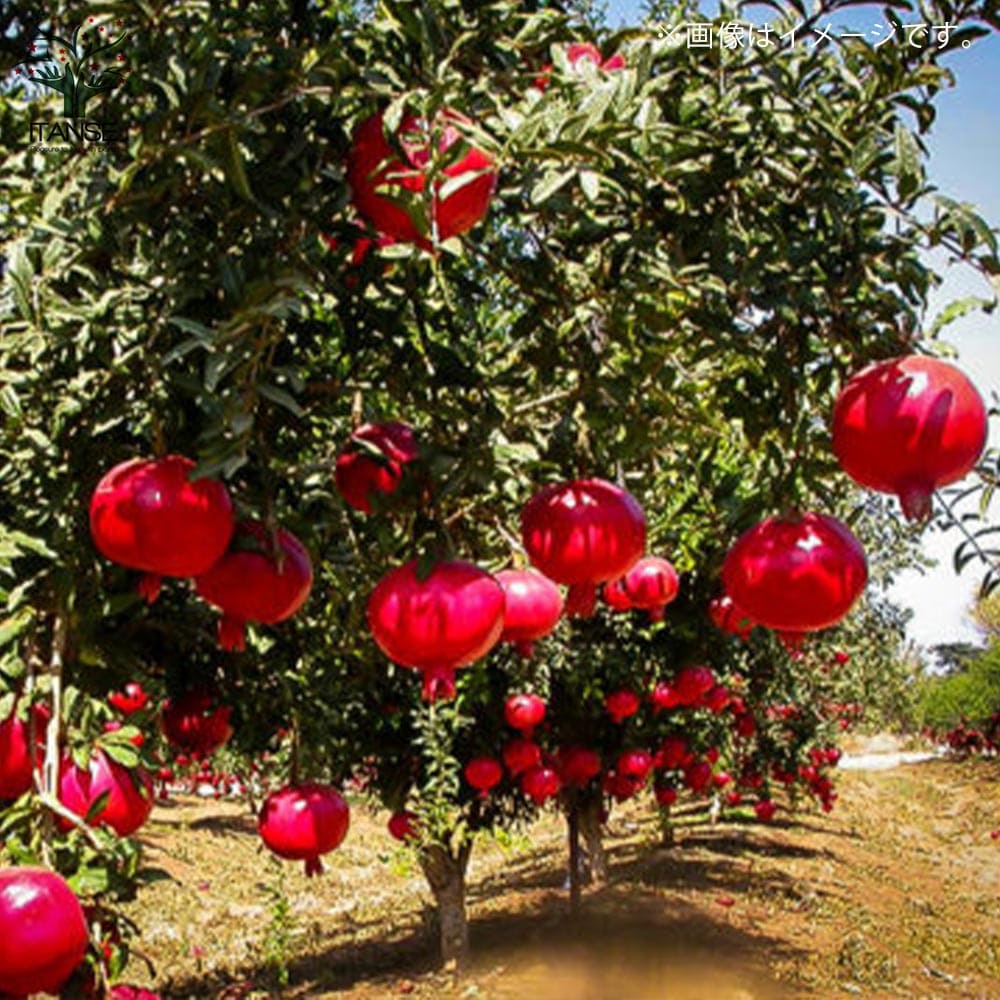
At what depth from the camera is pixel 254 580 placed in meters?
1.40

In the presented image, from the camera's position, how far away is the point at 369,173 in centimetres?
127

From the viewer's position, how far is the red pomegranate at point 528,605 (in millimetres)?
1782

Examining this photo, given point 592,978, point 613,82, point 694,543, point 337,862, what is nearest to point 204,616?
point 613,82

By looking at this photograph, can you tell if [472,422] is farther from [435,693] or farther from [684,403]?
[684,403]

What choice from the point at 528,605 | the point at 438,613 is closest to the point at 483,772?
the point at 528,605

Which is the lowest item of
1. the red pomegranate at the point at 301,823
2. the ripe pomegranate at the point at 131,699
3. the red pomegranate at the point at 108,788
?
the red pomegranate at the point at 301,823

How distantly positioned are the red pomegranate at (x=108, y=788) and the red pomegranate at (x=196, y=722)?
840 mm

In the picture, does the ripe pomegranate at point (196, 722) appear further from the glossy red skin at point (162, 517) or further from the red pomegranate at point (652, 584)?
the glossy red skin at point (162, 517)

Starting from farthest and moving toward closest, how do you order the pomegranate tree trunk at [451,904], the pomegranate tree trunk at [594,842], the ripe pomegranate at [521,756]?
the pomegranate tree trunk at [594,842]
the pomegranate tree trunk at [451,904]
the ripe pomegranate at [521,756]

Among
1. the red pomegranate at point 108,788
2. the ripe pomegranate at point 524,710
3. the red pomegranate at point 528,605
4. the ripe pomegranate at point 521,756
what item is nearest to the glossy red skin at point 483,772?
the ripe pomegranate at point 521,756

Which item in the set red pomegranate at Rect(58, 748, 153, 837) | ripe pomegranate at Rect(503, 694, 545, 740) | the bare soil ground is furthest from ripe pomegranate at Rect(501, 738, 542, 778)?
red pomegranate at Rect(58, 748, 153, 837)

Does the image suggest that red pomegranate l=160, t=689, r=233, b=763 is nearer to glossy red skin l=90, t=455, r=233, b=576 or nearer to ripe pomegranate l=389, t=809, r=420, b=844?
glossy red skin l=90, t=455, r=233, b=576

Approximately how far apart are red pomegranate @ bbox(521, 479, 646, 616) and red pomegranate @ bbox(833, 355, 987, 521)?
37 cm

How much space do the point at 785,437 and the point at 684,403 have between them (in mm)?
540
